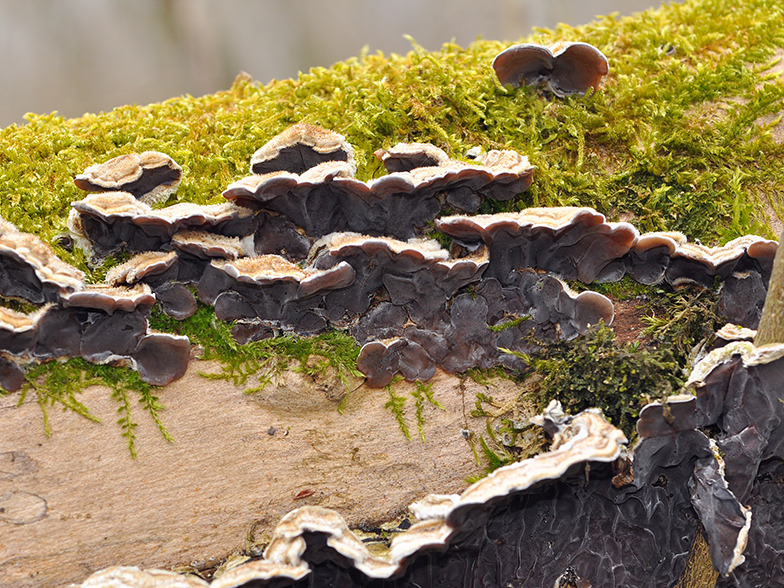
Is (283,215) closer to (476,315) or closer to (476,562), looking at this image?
(476,315)

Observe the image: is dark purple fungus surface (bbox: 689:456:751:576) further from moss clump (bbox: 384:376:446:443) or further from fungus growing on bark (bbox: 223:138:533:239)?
fungus growing on bark (bbox: 223:138:533:239)

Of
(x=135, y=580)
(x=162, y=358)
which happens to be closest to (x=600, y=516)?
(x=135, y=580)

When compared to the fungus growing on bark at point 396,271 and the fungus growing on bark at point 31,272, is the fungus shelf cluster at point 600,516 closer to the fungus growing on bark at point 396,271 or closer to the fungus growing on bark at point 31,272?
the fungus growing on bark at point 396,271

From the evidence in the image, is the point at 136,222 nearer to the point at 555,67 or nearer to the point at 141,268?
the point at 141,268

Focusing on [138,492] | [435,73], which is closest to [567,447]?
[138,492]

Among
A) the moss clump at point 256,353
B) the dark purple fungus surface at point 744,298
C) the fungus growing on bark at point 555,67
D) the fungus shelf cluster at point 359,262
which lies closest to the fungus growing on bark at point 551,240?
the fungus shelf cluster at point 359,262

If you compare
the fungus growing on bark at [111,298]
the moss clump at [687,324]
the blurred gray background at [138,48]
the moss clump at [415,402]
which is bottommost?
the moss clump at [415,402]
